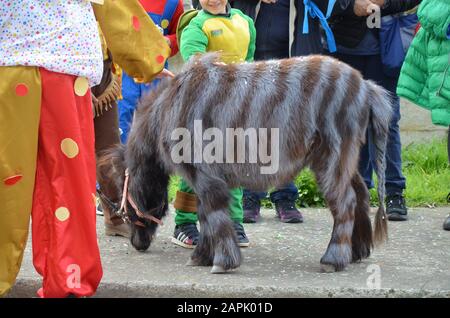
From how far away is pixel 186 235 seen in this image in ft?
17.9

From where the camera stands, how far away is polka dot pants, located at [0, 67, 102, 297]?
3979 millimetres

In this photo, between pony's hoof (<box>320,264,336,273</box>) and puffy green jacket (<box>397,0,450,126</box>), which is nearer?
pony's hoof (<box>320,264,336,273</box>)

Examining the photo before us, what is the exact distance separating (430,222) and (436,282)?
160 cm

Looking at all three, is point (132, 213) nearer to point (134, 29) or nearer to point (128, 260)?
point (128, 260)

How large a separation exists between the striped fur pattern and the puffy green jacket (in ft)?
3.40

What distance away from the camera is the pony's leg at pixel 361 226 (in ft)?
16.4

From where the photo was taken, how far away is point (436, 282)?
4.55 m

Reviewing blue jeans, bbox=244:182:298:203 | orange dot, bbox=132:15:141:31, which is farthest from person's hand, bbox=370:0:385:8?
orange dot, bbox=132:15:141:31

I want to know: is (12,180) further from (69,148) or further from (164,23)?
(164,23)

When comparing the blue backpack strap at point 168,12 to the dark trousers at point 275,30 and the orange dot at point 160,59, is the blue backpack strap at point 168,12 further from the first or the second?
the orange dot at point 160,59

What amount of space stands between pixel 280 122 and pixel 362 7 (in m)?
1.78

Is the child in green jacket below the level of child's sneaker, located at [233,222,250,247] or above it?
above

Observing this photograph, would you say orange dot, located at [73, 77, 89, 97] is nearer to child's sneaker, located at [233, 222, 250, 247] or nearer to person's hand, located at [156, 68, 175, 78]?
person's hand, located at [156, 68, 175, 78]
